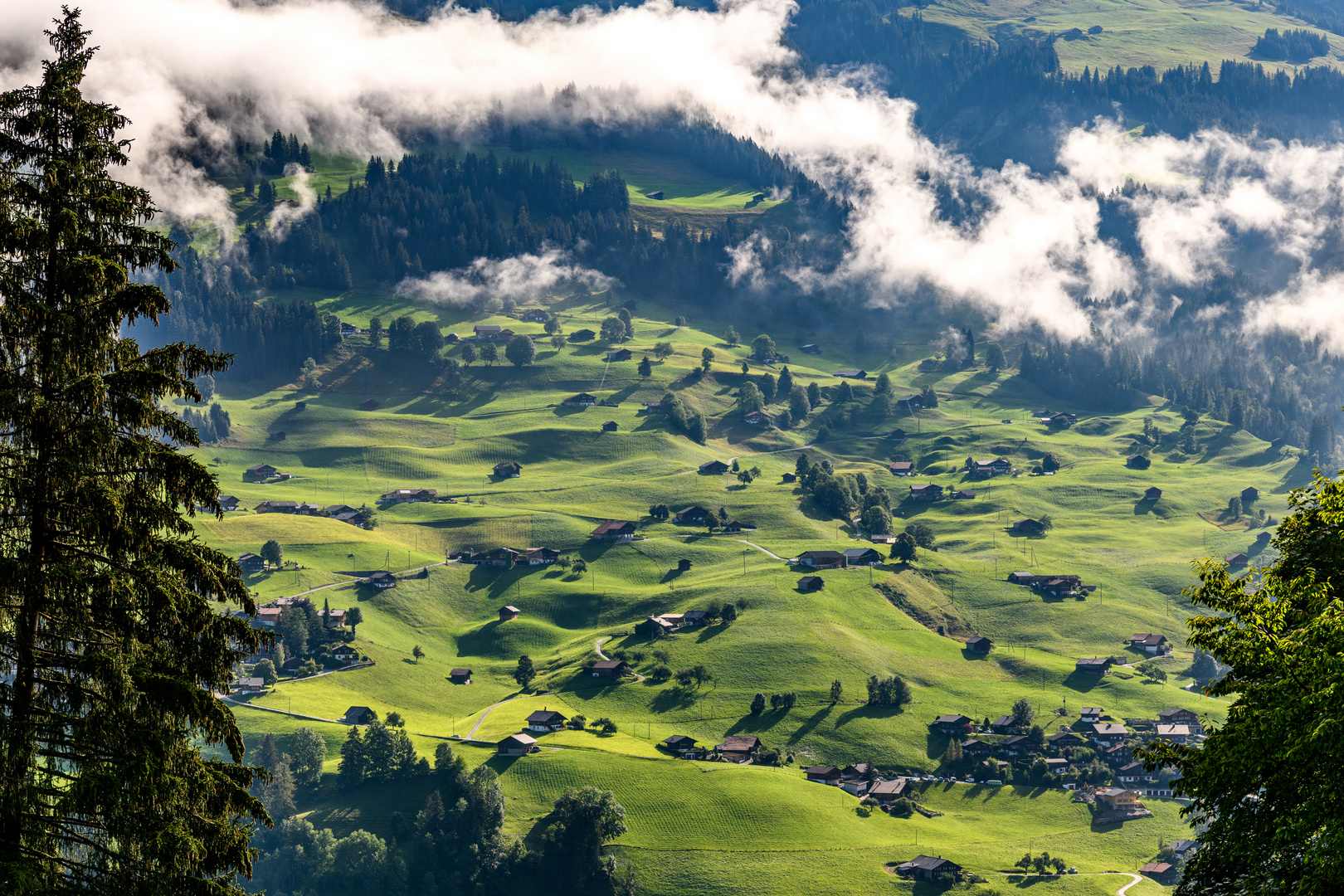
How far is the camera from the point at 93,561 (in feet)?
88.5

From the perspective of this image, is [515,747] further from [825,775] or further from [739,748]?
[825,775]

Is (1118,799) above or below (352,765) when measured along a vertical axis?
above

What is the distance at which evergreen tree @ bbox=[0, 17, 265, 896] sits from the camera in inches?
1016

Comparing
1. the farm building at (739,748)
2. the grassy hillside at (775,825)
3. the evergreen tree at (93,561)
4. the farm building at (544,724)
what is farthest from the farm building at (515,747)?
the evergreen tree at (93,561)

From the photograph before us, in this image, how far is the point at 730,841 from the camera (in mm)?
166500

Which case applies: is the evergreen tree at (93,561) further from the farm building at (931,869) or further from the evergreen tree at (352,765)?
the evergreen tree at (352,765)

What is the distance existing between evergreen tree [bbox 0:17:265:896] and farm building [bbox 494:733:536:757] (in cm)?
16572

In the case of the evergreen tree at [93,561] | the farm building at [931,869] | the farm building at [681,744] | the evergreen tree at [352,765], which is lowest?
the evergreen tree at [352,765]

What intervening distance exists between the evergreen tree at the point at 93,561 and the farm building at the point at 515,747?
165719mm

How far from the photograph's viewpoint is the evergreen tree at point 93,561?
2580 cm

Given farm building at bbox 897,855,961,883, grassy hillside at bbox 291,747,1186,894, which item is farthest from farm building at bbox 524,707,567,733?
farm building at bbox 897,855,961,883

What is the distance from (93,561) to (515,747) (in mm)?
168646

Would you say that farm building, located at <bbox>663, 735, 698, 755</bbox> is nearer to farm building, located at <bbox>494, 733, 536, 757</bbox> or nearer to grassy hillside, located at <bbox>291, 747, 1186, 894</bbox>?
grassy hillside, located at <bbox>291, 747, 1186, 894</bbox>

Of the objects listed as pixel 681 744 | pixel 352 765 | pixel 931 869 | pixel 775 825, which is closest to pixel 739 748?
pixel 681 744
